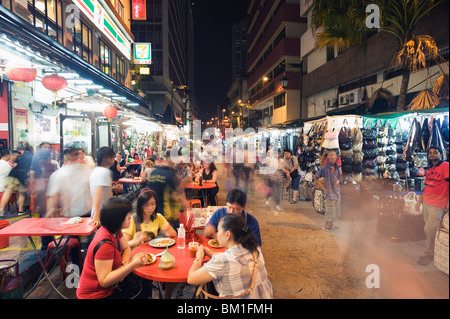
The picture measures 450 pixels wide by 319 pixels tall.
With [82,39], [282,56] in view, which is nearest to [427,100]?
[82,39]

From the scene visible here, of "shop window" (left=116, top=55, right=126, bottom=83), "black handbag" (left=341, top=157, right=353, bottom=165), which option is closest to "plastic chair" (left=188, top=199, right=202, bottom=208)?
"black handbag" (left=341, top=157, right=353, bottom=165)

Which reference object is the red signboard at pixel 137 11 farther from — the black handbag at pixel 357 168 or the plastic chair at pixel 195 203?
the black handbag at pixel 357 168

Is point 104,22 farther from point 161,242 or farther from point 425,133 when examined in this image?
point 425,133

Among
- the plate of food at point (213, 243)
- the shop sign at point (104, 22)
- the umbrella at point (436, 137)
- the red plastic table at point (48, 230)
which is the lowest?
the plate of food at point (213, 243)

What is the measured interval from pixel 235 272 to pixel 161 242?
164 centimetres

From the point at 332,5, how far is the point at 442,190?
6430 millimetres

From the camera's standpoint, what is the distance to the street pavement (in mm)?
3750

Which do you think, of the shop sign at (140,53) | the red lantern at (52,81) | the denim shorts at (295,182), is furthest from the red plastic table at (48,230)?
the shop sign at (140,53)

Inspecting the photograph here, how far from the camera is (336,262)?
5.07 metres

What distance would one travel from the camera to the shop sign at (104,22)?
1359 centimetres

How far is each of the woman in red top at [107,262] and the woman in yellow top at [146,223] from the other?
36.9 inches

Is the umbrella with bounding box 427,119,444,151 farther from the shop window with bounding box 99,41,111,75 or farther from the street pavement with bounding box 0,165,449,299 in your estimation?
the shop window with bounding box 99,41,111,75
